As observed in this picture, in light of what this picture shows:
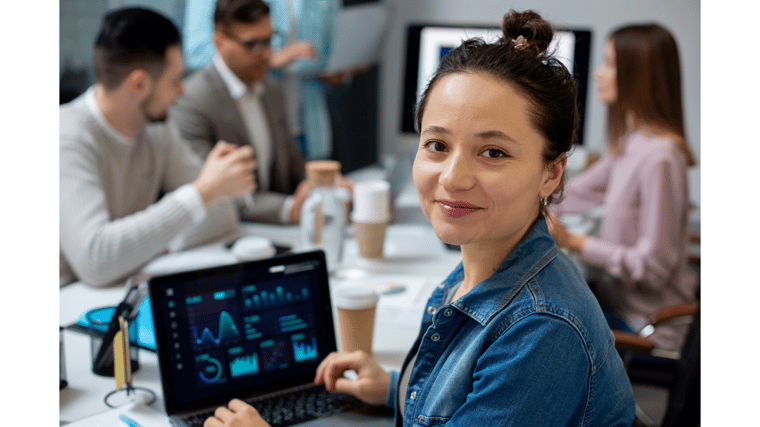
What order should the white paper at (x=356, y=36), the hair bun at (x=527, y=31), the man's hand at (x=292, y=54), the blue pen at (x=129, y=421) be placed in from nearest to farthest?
the hair bun at (x=527, y=31) < the blue pen at (x=129, y=421) < the man's hand at (x=292, y=54) < the white paper at (x=356, y=36)

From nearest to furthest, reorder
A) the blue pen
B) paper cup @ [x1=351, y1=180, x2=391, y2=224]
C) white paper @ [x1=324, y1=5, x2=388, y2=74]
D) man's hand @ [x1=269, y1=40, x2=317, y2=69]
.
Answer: the blue pen → paper cup @ [x1=351, y1=180, x2=391, y2=224] → man's hand @ [x1=269, y1=40, x2=317, y2=69] → white paper @ [x1=324, y1=5, x2=388, y2=74]

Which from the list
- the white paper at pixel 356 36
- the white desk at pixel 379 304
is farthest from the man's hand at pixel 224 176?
the white paper at pixel 356 36

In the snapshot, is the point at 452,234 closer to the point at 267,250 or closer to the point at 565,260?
the point at 565,260

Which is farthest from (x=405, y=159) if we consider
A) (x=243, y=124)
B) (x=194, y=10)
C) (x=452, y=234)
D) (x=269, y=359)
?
(x=452, y=234)

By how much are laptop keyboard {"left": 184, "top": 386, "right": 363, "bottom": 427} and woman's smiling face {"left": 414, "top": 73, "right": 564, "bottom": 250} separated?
1.27 feet

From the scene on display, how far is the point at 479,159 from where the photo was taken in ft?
2.56

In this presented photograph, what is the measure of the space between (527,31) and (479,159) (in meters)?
0.22

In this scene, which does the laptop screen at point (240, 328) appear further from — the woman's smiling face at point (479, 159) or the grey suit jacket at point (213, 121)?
the grey suit jacket at point (213, 121)

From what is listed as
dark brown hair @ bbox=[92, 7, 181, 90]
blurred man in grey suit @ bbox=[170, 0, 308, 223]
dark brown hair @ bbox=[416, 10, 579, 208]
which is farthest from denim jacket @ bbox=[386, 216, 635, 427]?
blurred man in grey suit @ bbox=[170, 0, 308, 223]

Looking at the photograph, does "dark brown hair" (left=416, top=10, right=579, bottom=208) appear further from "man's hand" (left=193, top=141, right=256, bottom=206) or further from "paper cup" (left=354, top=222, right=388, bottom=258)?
"man's hand" (left=193, top=141, right=256, bottom=206)

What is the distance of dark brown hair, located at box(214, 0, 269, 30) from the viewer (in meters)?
2.43

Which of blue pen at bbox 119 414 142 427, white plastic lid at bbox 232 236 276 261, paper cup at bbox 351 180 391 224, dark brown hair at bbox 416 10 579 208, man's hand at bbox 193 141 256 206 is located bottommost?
blue pen at bbox 119 414 142 427

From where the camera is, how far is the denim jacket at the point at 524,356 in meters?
0.71

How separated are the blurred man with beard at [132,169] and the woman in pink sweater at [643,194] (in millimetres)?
1044
